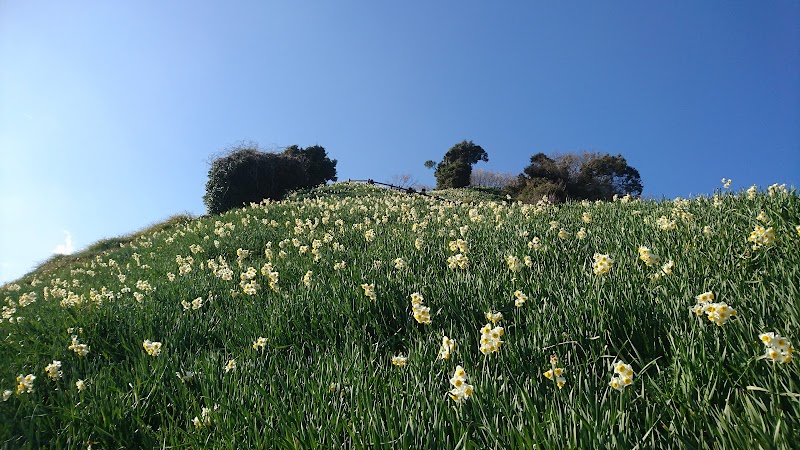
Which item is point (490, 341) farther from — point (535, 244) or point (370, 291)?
point (535, 244)

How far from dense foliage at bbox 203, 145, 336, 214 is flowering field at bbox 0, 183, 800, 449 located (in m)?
18.9

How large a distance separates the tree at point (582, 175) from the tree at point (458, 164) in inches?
349

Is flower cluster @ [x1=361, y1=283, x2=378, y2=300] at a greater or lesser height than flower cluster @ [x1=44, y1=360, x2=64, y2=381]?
greater

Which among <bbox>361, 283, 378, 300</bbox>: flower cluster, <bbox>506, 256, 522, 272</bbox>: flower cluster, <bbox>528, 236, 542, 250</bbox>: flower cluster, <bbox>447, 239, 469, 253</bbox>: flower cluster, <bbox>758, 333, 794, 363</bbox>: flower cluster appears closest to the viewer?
<bbox>758, 333, 794, 363</bbox>: flower cluster

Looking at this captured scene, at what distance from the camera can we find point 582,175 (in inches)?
1654

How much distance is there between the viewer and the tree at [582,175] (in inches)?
1521

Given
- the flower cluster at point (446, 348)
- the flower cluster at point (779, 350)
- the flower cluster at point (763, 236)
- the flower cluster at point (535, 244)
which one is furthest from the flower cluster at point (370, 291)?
the flower cluster at point (763, 236)

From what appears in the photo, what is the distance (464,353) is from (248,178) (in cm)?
2390

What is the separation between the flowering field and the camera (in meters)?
1.93

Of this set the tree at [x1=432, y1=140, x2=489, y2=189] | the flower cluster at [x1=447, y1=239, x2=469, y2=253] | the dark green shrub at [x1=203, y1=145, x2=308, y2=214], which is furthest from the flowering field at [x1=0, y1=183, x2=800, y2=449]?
the tree at [x1=432, y1=140, x2=489, y2=189]

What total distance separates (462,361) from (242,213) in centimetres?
1325

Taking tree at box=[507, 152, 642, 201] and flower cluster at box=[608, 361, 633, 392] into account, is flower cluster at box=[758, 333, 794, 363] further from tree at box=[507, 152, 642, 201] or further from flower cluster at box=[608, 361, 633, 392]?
tree at box=[507, 152, 642, 201]

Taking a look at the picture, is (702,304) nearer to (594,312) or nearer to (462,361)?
(594,312)

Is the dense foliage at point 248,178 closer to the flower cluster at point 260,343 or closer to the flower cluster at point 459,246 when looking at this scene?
the flower cluster at point 459,246
